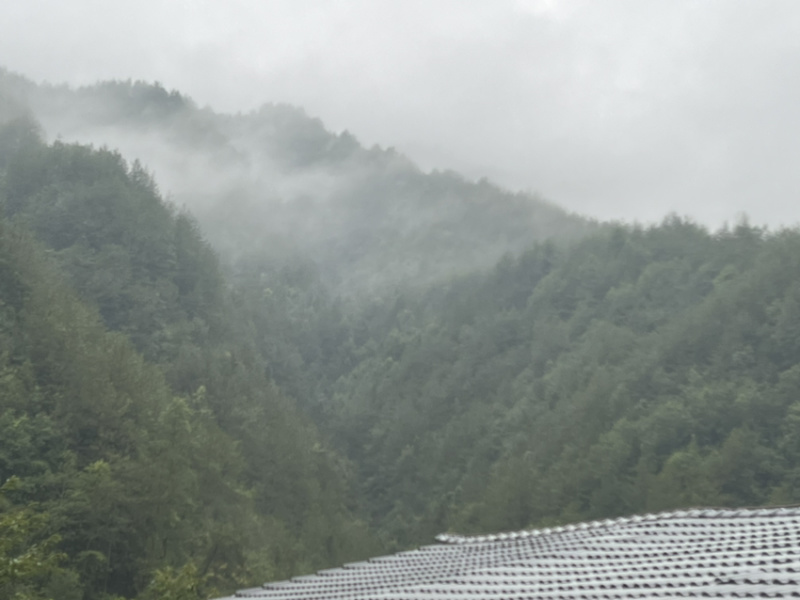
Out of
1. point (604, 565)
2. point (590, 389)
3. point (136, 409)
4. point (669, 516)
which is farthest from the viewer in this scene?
point (590, 389)

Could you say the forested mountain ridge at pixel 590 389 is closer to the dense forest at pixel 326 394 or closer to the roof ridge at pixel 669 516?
the dense forest at pixel 326 394

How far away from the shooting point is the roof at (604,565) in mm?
11227

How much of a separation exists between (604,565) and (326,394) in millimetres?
125725

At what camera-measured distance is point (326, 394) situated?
138125mm

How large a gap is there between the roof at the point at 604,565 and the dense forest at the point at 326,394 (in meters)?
7.29

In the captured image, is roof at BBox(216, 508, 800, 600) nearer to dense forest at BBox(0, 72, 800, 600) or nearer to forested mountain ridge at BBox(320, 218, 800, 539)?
dense forest at BBox(0, 72, 800, 600)

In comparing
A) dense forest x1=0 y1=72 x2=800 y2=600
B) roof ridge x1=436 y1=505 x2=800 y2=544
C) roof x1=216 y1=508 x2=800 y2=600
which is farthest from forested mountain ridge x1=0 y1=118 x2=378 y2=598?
roof ridge x1=436 y1=505 x2=800 y2=544

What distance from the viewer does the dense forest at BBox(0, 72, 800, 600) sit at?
38750mm

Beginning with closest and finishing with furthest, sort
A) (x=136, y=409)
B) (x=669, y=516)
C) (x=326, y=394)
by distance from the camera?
(x=669, y=516) → (x=136, y=409) → (x=326, y=394)

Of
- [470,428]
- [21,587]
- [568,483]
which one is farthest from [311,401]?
[21,587]

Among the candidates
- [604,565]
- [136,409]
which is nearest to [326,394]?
[136,409]

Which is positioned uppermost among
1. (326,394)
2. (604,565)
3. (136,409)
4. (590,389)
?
(590,389)

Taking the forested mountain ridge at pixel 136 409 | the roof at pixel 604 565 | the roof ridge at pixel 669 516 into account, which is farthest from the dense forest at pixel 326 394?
the roof ridge at pixel 669 516

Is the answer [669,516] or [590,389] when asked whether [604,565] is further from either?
[590,389]
